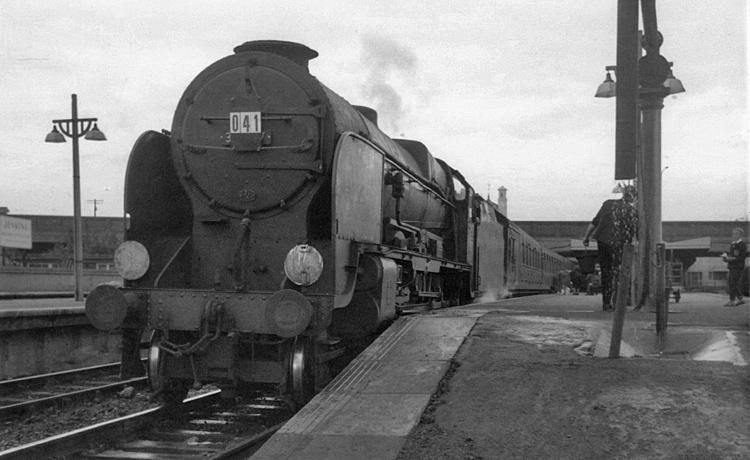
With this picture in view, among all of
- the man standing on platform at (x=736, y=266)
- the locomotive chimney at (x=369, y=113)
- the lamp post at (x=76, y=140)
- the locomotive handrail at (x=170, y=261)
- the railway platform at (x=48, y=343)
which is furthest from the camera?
the lamp post at (x=76, y=140)

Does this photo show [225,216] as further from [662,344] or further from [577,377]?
[662,344]

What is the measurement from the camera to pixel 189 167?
Result: 6.65 metres

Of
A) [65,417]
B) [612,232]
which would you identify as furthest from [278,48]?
[612,232]

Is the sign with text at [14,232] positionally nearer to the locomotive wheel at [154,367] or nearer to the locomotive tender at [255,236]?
the locomotive tender at [255,236]

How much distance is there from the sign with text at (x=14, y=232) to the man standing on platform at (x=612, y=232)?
18.8 m

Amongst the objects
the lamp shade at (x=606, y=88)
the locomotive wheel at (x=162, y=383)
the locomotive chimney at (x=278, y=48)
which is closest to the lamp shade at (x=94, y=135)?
the locomotive chimney at (x=278, y=48)

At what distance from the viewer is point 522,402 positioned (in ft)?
13.7

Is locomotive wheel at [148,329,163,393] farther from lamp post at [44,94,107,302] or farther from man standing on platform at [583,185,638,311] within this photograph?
lamp post at [44,94,107,302]

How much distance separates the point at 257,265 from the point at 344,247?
0.88 metres

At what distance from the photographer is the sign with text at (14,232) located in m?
22.3

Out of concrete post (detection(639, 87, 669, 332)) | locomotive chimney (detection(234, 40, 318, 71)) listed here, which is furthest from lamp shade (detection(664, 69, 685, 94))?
locomotive chimney (detection(234, 40, 318, 71))

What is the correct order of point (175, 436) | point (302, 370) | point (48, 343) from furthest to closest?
point (48, 343) < point (175, 436) < point (302, 370)

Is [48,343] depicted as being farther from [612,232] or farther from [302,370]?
[612,232]

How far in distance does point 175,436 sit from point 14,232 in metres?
20.0
